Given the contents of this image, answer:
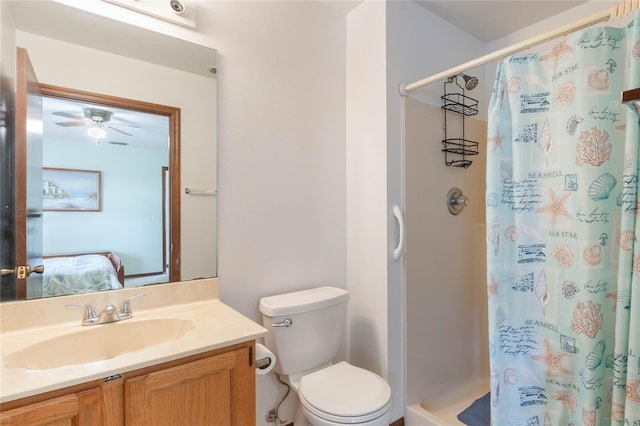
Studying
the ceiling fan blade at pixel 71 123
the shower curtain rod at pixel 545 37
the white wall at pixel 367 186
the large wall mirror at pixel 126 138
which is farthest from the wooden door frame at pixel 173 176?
the shower curtain rod at pixel 545 37

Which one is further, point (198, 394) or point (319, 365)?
point (319, 365)

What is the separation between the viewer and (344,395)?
1.41 meters

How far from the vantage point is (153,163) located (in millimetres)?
1436

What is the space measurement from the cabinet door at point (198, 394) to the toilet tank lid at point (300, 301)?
15.2 inches

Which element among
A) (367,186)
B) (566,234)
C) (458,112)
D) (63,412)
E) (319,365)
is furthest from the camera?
(458,112)

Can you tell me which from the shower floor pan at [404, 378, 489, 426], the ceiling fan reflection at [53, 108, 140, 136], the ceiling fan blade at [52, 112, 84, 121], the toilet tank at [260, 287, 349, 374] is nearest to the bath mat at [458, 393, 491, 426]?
the shower floor pan at [404, 378, 489, 426]

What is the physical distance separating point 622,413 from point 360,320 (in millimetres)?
1181

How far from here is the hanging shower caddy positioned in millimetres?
2135

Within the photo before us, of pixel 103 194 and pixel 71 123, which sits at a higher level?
pixel 71 123

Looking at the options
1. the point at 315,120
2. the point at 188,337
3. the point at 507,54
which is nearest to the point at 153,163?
the point at 188,337

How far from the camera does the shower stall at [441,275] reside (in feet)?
6.31

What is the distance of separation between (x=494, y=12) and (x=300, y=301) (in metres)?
2.16

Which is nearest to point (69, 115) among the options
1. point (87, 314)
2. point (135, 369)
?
point (87, 314)

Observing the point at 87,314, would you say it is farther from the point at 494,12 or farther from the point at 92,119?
the point at 494,12
